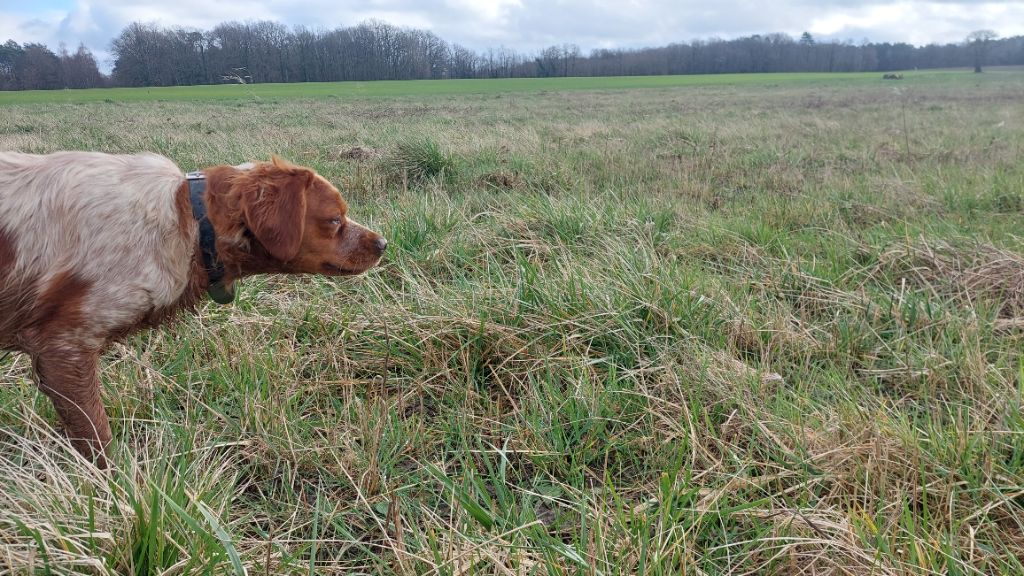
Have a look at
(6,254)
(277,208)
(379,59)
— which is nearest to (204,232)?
(277,208)

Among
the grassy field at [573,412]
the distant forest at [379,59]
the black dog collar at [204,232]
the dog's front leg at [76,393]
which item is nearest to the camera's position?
the grassy field at [573,412]

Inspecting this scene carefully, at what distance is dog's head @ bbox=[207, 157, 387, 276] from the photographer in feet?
8.16

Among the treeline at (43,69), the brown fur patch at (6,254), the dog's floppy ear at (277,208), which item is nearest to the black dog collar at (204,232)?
the dog's floppy ear at (277,208)

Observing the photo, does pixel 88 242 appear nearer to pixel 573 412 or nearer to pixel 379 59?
pixel 573 412

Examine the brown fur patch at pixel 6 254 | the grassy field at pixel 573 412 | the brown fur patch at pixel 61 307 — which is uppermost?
the brown fur patch at pixel 6 254

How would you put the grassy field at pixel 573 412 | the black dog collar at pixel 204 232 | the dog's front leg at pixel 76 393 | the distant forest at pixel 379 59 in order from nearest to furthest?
1. the grassy field at pixel 573 412
2. the dog's front leg at pixel 76 393
3. the black dog collar at pixel 204 232
4. the distant forest at pixel 379 59

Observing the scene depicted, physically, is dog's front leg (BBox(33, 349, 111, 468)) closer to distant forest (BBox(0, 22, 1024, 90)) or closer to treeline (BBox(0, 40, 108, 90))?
distant forest (BBox(0, 22, 1024, 90))

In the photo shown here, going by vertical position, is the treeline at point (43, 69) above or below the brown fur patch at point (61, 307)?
above

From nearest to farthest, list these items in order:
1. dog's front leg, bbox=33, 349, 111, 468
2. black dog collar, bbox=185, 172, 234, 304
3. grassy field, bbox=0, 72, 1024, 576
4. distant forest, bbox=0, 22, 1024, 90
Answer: grassy field, bbox=0, 72, 1024, 576 < dog's front leg, bbox=33, 349, 111, 468 < black dog collar, bbox=185, 172, 234, 304 < distant forest, bbox=0, 22, 1024, 90

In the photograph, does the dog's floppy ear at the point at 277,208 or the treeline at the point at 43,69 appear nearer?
the dog's floppy ear at the point at 277,208

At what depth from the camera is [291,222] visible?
2561 mm

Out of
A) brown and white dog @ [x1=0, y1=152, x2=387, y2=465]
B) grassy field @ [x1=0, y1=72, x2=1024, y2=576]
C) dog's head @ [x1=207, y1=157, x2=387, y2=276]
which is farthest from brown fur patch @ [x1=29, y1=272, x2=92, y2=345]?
dog's head @ [x1=207, y1=157, x2=387, y2=276]

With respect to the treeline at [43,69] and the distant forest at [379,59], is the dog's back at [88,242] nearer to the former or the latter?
the distant forest at [379,59]

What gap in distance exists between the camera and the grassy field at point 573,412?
1.74 m
